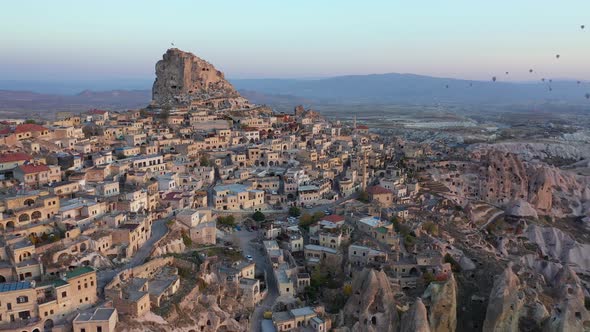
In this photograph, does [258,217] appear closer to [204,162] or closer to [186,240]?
[186,240]

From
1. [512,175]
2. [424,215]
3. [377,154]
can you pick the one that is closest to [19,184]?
[424,215]

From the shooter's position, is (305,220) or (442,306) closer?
(442,306)

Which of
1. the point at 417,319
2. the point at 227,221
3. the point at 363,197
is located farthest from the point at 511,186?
the point at 417,319

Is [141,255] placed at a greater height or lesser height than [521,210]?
greater

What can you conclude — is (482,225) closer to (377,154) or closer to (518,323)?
(377,154)

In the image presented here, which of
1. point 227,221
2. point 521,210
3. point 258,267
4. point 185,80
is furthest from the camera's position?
point 185,80

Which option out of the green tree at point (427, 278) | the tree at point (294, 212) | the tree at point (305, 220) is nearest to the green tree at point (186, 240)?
the tree at point (305, 220)

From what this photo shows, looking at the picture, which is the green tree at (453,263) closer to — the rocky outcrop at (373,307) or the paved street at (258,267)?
the rocky outcrop at (373,307)
